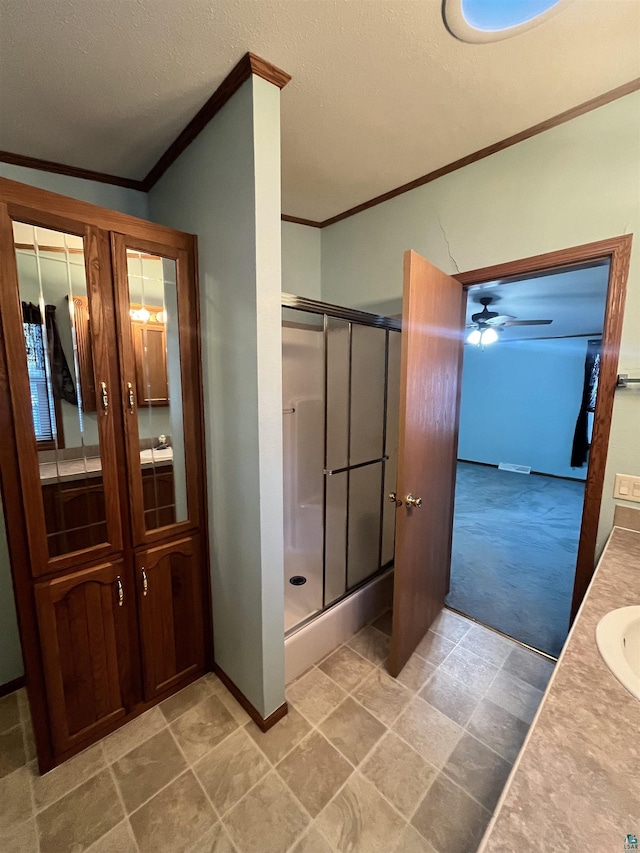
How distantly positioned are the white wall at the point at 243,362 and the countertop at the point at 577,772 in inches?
38.0

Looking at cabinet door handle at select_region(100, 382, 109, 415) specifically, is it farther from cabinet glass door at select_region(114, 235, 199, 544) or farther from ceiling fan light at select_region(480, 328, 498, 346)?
ceiling fan light at select_region(480, 328, 498, 346)

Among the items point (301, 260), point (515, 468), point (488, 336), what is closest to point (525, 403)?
point (515, 468)

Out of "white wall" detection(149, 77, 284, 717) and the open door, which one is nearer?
"white wall" detection(149, 77, 284, 717)

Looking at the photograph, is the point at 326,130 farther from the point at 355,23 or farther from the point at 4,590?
the point at 4,590

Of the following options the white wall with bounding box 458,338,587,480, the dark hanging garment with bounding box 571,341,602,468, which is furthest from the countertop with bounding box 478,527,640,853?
the dark hanging garment with bounding box 571,341,602,468

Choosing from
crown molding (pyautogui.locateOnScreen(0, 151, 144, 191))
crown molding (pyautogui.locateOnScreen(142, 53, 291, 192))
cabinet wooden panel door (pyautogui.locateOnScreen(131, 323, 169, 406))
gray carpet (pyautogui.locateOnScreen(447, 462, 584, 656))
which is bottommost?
gray carpet (pyautogui.locateOnScreen(447, 462, 584, 656))

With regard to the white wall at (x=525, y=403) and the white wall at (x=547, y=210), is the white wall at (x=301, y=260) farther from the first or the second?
the white wall at (x=525, y=403)

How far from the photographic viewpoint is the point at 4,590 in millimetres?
1547

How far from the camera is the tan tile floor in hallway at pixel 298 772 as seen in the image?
43.4 inches

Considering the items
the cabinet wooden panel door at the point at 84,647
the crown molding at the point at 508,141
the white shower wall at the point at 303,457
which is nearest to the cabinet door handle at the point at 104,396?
the cabinet wooden panel door at the point at 84,647

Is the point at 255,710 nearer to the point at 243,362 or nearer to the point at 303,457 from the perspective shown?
the point at 303,457

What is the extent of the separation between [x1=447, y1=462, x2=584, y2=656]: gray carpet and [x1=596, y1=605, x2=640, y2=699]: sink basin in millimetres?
1171

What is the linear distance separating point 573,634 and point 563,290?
10.9 ft

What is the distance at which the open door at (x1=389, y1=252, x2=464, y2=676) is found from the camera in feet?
4.89
